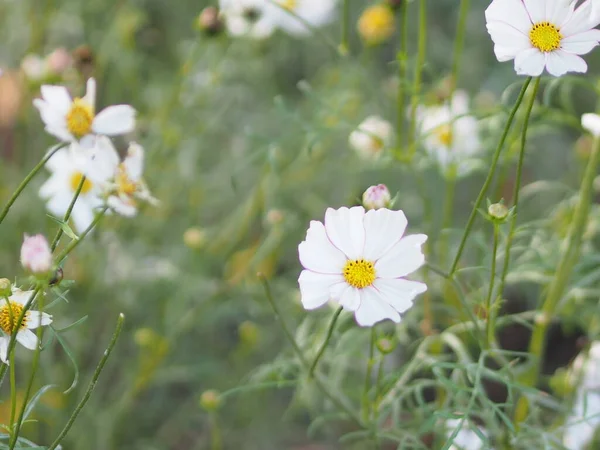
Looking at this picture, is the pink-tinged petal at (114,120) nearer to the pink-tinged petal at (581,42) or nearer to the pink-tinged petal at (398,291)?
the pink-tinged petal at (398,291)

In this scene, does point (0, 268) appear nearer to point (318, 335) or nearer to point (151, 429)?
point (151, 429)

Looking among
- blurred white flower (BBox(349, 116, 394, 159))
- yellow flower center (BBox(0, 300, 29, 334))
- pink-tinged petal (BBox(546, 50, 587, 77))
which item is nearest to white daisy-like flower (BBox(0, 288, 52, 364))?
yellow flower center (BBox(0, 300, 29, 334))

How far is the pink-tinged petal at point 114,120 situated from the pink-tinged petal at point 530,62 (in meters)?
0.43

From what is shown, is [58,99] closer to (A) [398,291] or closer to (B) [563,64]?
(A) [398,291]

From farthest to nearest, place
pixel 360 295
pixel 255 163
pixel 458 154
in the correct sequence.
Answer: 1. pixel 255 163
2. pixel 458 154
3. pixel 360 295

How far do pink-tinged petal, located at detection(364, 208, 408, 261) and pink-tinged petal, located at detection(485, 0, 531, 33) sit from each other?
22 cm

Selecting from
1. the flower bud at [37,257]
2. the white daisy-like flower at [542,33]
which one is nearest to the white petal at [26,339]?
the flower bud at [37,257]

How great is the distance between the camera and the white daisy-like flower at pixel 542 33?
2.47 ft

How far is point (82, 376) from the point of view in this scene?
62.1 inches

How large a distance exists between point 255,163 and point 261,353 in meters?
0.46

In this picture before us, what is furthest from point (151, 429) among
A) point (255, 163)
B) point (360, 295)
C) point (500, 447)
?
point (360, 295)

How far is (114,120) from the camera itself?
896 mm

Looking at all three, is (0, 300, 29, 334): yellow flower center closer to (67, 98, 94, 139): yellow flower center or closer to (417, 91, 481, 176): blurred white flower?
(67, 98, 94, 139): yellow flower center

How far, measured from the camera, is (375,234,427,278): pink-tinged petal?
2.58 ft
